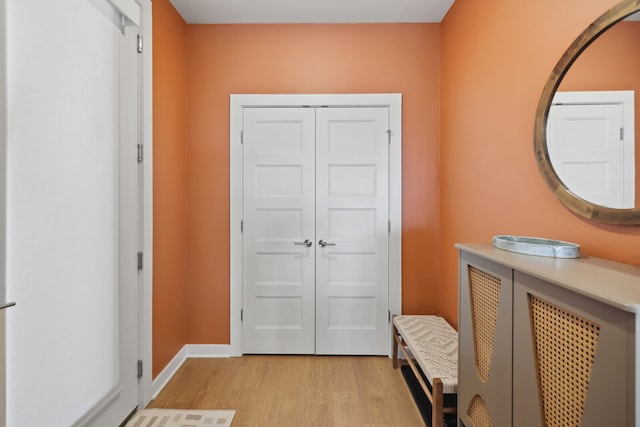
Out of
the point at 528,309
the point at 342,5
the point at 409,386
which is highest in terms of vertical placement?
the point at 342,5

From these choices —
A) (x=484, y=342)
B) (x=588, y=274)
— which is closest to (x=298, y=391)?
(x=484, y=342)

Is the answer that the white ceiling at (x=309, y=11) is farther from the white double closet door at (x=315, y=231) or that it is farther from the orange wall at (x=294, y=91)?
the white double closet door at (x=315, y=231)

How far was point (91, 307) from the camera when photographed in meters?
1.63

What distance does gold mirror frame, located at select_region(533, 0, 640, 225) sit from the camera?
1058 mm

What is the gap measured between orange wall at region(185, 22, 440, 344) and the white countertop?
1.49 m

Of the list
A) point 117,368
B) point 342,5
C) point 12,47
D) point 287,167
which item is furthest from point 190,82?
point 117,368

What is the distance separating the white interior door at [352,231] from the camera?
266cm

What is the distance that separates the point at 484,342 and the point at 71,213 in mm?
1928

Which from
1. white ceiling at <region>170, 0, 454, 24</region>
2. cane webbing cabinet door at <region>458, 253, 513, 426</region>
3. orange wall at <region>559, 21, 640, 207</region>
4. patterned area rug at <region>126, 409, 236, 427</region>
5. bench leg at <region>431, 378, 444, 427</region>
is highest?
white ceiling at <region>170, 0, 454, 24</region>

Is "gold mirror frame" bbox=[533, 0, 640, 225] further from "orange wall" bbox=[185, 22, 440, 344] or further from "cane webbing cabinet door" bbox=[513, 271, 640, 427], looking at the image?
"orange wall" bbox=[185, 22, 440, 344]

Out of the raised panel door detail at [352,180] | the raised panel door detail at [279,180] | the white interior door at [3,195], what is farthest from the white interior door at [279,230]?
the white interior door at [3,195]

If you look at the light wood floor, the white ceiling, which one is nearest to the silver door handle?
the light wood floor

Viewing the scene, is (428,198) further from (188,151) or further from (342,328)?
(188,151)

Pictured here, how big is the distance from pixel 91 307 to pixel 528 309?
1950mm
